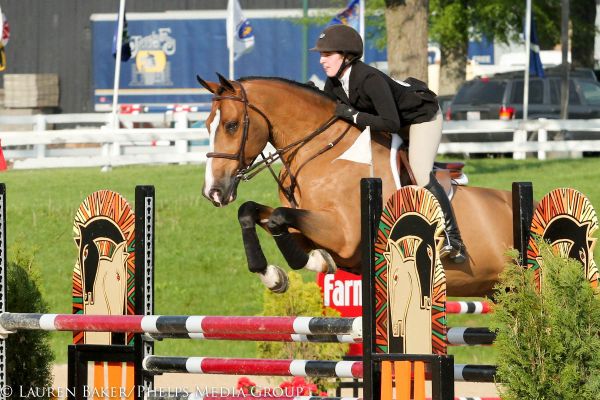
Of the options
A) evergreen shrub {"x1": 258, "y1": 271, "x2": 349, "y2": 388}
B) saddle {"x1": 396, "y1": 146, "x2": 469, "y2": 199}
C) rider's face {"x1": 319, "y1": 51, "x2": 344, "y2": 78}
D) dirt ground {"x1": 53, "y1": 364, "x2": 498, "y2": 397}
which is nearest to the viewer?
rider's face {"x1": 319, "y1": 51, "x2": 344, "y2": 78}

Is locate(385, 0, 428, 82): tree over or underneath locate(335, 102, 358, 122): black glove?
over

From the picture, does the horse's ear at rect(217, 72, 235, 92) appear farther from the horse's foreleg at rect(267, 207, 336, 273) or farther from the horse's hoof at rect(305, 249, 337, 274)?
the horse's hoof at rect(305, 249, 337, 274)

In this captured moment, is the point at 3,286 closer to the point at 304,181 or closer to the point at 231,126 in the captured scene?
the point at 231,126

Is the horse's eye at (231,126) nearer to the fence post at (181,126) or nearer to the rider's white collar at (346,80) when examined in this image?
the rider's white collar at (346,80)

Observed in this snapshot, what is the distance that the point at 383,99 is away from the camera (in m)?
6.41

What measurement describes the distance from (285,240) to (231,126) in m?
0.68

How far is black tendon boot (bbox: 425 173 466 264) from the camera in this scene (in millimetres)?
6594

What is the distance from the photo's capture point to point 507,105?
22.0 meters

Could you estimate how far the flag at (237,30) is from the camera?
2266cm

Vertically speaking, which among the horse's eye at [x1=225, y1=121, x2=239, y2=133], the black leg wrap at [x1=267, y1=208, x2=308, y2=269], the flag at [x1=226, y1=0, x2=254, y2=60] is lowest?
the black leg wrap at [x1=267, y1=208, x2=308, y2=269]

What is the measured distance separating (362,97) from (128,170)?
1253 cm

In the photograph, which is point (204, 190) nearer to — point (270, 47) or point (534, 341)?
point (534, 341)

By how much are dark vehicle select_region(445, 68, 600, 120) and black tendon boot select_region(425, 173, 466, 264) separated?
579 inches

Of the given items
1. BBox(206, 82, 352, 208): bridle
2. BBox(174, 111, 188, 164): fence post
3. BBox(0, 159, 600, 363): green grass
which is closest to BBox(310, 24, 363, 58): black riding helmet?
BBox(206, 82, 352, 208): bridle
